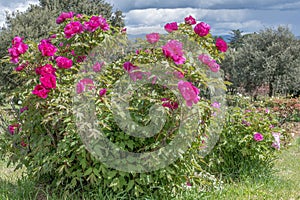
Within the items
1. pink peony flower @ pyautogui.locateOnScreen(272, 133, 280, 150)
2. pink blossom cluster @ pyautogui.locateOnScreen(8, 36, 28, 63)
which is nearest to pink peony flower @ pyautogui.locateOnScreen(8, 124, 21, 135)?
pink blossom cluster @ pyautogui.locateOnScreen(8, 36, 28, 63)

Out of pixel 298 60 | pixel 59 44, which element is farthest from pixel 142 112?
pixel 298 60

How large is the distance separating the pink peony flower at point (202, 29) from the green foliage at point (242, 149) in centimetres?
127

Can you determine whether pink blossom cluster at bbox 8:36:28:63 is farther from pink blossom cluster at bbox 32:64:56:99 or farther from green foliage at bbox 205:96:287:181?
green foliage at bbox 205:96:287:181

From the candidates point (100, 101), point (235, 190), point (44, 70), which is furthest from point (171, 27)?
point (235, 190)

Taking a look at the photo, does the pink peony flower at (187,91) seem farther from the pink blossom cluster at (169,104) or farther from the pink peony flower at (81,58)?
the pink peony flower at (81,58)

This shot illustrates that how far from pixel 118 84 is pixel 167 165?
2.47 feet

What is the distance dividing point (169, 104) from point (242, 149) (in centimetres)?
158

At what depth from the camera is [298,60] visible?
12422 mm

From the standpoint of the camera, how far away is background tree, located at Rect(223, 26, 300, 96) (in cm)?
1230

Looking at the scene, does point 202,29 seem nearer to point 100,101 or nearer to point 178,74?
point 178,74

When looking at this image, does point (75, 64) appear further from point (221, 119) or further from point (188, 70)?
point (221, 119)

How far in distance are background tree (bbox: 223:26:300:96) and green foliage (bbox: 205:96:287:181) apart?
8.12 m

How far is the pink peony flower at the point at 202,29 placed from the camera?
3.12m

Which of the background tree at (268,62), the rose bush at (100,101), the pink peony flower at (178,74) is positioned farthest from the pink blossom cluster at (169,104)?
the background tree at (268,62)
